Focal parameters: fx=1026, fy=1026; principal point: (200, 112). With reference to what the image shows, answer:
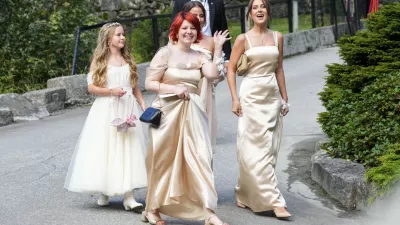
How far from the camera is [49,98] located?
51.7ft

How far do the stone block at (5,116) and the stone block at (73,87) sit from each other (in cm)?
157

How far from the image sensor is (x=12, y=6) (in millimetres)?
17344

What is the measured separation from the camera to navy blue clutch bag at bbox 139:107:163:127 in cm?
811

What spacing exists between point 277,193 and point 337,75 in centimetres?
392

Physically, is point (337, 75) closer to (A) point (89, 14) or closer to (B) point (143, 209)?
(B) point (143, 209)

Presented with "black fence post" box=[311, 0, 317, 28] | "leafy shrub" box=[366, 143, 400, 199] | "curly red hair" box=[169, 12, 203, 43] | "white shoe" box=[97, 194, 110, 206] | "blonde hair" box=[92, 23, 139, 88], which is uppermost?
"curly red hair" box=[169, 12, 203, 43]

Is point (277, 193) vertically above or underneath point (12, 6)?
underneath

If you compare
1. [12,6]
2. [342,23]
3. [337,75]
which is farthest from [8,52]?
[342,23]

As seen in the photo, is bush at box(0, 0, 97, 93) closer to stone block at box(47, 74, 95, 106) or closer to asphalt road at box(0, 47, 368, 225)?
stone block at box(47, 74, 95, 106)

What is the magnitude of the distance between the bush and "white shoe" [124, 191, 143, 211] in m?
8.22

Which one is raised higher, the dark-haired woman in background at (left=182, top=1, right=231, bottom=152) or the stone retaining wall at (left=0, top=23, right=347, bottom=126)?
the dark-haired woman in background at (left=182, top=1, right=231, bottom=152)

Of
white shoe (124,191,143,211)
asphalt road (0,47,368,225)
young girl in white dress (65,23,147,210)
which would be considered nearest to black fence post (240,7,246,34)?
asphalt road (0,47,368,225)

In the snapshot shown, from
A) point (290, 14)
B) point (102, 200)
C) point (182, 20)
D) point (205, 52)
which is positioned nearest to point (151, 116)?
point (182, 20)

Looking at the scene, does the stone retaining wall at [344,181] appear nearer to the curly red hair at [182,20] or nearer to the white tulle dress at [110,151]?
the white tulle dress at [110,151]
